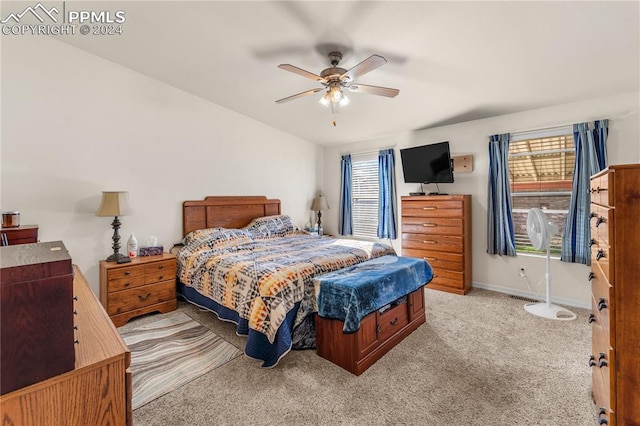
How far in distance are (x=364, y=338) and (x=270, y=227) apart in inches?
106

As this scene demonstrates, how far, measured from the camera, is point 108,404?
3.37 feet

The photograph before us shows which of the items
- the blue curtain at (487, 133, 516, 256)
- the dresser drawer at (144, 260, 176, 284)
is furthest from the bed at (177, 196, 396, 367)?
the blue curtain at (487, 133, 516, 256)

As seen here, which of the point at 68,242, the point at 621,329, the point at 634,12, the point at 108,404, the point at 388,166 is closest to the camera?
the point at 108,404

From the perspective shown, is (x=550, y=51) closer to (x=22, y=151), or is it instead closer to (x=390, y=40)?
(x=390, y=40)

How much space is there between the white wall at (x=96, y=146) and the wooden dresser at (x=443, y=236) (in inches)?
115

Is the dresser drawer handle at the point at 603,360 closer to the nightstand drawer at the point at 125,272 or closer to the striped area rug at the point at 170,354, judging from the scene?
the striped area rug at the point at 170,354

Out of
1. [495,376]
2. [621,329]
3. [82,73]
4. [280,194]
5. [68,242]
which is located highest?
[82,73]

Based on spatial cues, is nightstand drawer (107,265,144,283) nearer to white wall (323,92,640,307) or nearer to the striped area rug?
the striped area rug

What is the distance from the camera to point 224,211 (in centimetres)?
439

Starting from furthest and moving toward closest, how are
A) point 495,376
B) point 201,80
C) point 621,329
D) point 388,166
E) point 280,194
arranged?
point 280,194
point 388,166
point 201,80
point 495,376
point 621,329

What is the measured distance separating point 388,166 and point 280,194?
2.04 meters

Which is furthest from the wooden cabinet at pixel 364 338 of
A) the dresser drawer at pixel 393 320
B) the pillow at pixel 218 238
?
the pillow at pixel 218 238

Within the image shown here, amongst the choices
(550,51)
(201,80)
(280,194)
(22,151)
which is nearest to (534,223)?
(550,51)

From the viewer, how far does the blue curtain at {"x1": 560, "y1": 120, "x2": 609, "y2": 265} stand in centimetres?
315
